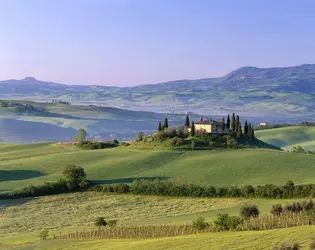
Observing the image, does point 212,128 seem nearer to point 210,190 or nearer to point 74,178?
point 74,178

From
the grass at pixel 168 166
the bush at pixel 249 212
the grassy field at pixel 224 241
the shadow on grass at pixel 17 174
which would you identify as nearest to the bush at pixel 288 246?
the grassy field at pixel 224 241

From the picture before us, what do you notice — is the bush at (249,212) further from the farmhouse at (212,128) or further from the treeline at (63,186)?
the farmhouse at (212,128)

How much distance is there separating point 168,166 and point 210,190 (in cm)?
1570

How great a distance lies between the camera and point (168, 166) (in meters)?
65.2

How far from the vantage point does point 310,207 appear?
3189cm

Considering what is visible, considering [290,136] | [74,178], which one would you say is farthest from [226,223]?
[290,136]

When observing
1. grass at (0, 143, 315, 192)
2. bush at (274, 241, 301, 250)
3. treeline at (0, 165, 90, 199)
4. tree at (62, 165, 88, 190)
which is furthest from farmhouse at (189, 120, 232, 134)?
bush at (274, 241, 301, 250)

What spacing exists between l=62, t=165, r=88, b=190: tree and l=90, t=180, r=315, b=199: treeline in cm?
159

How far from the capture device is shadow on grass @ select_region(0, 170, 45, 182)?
62.0 m

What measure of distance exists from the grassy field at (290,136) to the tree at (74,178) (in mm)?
72704

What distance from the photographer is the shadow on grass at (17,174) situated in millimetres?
62028

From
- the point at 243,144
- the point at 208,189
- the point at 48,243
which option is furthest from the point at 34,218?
the point at 243,144

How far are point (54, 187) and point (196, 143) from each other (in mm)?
28272

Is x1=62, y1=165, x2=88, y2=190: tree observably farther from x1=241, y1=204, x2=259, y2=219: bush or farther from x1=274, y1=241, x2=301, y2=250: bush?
x1=274, y1=241, x2=301, y2=250: bush
